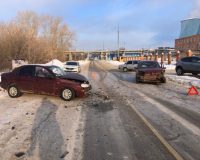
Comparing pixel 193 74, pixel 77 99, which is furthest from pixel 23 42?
pixel 77 99

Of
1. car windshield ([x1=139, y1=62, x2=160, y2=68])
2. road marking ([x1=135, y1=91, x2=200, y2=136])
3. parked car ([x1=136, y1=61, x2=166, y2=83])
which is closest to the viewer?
road marking ([x1=135, y1=91, x2=200, y2=136])

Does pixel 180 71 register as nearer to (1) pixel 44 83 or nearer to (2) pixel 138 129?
(1) pixel 44 83

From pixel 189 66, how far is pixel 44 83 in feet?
65.9

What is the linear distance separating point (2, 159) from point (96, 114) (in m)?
5.51

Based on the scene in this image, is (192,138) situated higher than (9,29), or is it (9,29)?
(9,29)

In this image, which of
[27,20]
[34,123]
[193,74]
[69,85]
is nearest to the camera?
[34,123]

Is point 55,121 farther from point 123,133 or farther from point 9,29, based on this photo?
point 9,29

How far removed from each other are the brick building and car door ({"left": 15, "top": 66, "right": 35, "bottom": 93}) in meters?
107

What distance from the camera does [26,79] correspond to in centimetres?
1659

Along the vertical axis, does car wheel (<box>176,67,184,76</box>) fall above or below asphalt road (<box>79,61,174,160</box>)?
below

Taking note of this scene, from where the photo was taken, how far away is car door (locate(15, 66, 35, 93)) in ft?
54.1

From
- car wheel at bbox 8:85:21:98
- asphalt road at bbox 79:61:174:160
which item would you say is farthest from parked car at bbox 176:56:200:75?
asphalt road at bbox 79:61:174:160

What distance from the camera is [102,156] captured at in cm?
698

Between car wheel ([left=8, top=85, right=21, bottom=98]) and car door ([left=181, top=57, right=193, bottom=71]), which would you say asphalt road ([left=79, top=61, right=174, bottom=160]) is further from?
car door ([left=181, top=57, right=193, bottom=71])
